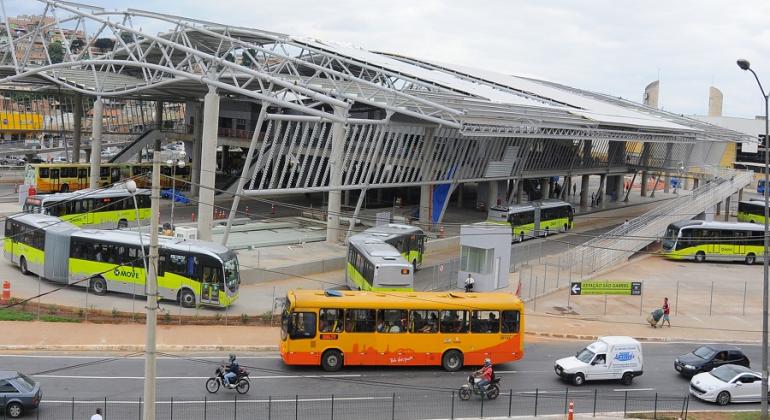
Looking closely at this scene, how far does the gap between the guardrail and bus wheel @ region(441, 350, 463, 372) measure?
2126cm

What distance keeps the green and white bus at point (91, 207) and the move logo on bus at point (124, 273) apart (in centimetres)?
1228

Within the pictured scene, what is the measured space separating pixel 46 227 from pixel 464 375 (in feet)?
62.8

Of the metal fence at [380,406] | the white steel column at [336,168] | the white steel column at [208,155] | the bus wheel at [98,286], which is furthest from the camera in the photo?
the white steel column at [336,168]

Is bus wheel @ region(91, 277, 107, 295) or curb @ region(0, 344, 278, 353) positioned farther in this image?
bus wheel @ region(91, 277, 107, 295)

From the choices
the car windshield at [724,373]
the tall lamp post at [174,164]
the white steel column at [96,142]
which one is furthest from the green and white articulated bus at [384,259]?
the white steel column at [96,142]

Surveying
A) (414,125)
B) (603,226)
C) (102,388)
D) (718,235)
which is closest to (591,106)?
(603,226)

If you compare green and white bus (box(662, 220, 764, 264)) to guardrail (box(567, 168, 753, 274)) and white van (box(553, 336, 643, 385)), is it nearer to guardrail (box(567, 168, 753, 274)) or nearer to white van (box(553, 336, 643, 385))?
guardrail (box(567, 168, 753, 274))

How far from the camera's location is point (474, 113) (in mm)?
51188

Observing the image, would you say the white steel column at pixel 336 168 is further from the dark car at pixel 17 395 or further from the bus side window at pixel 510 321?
the dark car at pixel 17 395

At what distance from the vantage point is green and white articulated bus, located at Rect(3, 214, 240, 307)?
32.5 meters

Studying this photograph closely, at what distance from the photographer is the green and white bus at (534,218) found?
55562mm

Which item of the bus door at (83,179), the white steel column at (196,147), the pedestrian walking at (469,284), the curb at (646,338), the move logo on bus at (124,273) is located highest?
the white steel column at (196,147)

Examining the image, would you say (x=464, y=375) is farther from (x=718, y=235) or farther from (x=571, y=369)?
(x=718, y=235)

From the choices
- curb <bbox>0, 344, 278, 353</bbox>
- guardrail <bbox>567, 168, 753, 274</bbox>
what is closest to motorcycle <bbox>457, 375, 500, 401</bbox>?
curb <bbox>0, 344, 278, 353</bbox>
